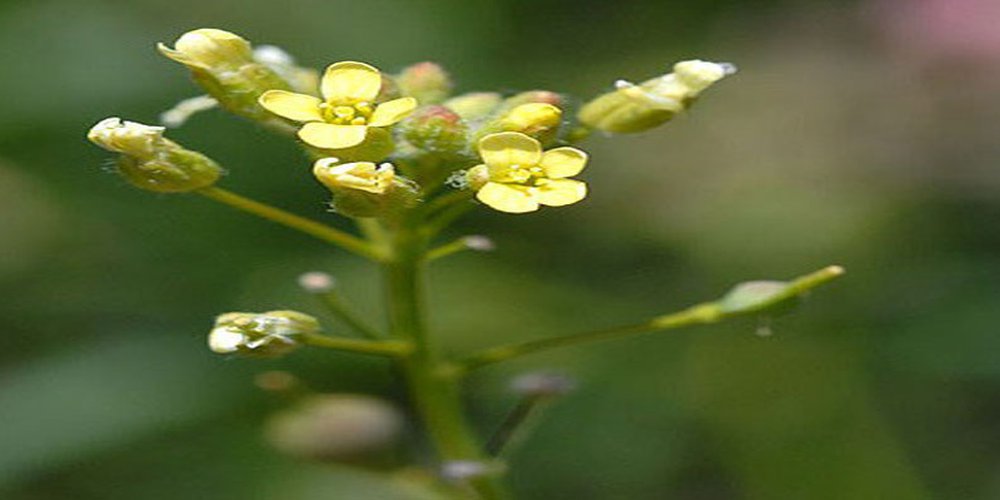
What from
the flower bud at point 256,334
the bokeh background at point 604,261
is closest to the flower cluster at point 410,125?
the flower bud at point 256,334

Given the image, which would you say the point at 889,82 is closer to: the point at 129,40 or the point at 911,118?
the point at 911,118

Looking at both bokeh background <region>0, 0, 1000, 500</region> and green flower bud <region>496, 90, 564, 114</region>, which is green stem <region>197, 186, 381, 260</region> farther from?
bokeh background <region>0, 0, 1000, 500</region>

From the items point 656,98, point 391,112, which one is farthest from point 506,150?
point 656,98

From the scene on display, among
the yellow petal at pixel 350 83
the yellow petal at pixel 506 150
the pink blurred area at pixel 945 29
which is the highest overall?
the pink blurred area at pixel 945 29

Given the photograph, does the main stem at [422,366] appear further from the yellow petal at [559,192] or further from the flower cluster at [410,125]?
the yellow petal at [559,192]

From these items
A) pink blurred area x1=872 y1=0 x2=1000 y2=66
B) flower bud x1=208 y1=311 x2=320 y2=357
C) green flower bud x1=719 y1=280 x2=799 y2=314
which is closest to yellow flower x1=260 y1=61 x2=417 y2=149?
flower bud x1=208 y1=311 x2=320 y2=357

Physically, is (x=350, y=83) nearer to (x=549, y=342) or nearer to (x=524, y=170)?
(x=524, y=170)
